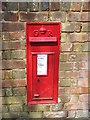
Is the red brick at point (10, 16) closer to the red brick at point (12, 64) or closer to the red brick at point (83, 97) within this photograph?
the red brick at point (12, 64)

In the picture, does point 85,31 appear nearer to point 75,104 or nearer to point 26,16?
point 26,16

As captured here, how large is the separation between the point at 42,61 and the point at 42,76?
0.17 metres

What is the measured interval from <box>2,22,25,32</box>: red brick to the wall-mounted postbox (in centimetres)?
7

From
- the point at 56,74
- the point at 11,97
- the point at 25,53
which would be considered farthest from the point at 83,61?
the point at 11,97

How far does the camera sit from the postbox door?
3.01 meters

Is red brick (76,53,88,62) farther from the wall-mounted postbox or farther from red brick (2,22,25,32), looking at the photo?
red brick (2,22,25,32)

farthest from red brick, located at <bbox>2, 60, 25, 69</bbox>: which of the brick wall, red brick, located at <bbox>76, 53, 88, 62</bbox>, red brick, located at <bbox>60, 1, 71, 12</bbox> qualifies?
red brick, located at <bbox>60, 1, 71, 12</bbox>

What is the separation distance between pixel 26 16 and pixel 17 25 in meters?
0.13

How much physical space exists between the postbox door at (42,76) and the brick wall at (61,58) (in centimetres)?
9

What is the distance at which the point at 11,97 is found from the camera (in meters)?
3.12

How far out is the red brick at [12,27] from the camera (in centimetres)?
290

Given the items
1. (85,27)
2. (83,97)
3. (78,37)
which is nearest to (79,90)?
(83,97)

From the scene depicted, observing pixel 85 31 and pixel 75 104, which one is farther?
pixel 75 104

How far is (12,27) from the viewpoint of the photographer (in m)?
2.91
